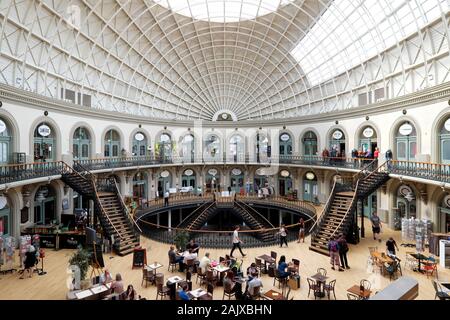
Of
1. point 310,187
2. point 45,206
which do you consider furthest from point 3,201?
point 310,187

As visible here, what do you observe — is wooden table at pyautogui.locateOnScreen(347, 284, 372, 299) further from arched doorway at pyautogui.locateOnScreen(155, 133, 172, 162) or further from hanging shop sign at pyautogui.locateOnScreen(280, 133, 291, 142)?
arched doorway at pyautogui.locateOnScreen(155, 133, 172, 162)

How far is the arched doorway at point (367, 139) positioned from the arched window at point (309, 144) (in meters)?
6.10

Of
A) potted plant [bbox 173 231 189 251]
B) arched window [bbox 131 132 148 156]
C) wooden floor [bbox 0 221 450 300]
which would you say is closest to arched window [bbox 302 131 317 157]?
wooden floor [bbox 0 221 450 300]

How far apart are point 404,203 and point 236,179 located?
20316 millimetres

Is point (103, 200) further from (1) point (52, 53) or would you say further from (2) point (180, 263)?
(1) point (52, 53)

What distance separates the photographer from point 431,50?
17031mm

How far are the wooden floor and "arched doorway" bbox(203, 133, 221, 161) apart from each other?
19491 mm

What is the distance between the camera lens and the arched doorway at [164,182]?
32.6 meters

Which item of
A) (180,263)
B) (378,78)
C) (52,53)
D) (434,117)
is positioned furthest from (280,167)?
(52,53)

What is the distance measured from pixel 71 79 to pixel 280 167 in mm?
23881

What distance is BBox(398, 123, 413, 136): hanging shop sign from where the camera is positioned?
18.9m

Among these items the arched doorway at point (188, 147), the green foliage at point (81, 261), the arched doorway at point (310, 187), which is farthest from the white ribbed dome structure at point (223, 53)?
the green foliage at point (81, 261)

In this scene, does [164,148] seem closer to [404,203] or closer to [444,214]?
[404,203]

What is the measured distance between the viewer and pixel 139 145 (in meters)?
30.7
